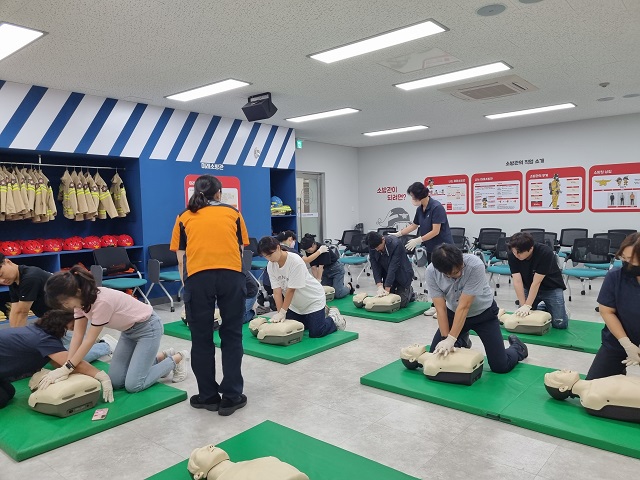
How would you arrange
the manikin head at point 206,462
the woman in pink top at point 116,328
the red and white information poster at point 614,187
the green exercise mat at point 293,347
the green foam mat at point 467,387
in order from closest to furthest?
the manikin head at point 206,462
the woman in pink top at point 116,328
the green foam mat at point 467,387
the green exercise mat at point 293,347
the red and white information poster at point 614,187

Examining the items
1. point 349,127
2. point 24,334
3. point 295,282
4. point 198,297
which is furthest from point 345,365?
point 349,127

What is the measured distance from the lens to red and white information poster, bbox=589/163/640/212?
26.0ft

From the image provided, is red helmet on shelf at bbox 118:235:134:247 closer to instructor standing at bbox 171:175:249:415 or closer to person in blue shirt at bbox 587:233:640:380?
instructor standing at bbox 171:175:249:415

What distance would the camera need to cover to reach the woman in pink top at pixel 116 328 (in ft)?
9.53

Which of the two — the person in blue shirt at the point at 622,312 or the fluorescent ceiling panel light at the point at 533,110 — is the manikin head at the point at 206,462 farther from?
the fluorescent ceiling panel light at the point at 533,110

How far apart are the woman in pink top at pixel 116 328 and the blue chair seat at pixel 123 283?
Result: 2347mm

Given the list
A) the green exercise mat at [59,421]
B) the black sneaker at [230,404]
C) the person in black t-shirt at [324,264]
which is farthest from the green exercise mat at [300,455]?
the person in black t-shirt at [324,264]

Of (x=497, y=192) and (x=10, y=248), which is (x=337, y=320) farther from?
(x=497, y=192)

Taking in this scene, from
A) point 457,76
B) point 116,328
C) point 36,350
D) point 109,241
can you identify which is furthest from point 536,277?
point 109,241

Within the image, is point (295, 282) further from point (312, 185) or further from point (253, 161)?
point (312, 185)

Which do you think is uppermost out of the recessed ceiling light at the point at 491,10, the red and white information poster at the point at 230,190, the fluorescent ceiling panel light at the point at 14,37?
the recessed ceiling light at the point at 491,10

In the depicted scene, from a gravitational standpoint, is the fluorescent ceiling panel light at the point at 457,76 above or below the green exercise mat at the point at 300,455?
above

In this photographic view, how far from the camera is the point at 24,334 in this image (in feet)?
10.3

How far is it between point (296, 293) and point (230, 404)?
1.59 m
